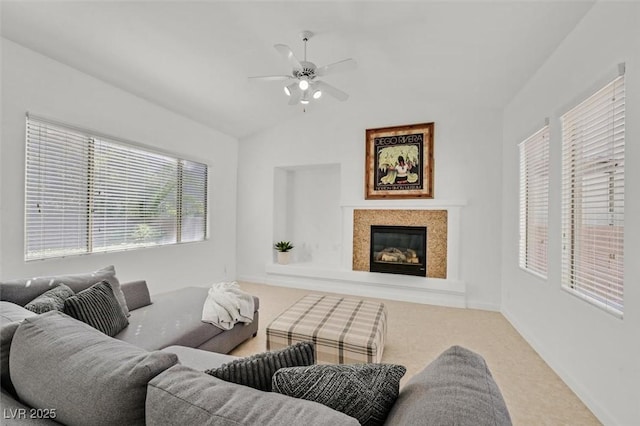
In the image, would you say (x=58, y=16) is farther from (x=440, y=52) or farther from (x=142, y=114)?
(x=440, y=52)

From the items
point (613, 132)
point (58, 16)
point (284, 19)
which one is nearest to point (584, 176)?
point (613, 132)

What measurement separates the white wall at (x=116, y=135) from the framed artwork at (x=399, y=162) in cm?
260

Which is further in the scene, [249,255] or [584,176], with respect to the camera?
[249,255]

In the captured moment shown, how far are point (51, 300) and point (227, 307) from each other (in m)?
1.14

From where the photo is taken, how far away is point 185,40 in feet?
8.73

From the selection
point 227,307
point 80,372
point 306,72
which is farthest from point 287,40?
point 80,372

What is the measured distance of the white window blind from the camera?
171 cm

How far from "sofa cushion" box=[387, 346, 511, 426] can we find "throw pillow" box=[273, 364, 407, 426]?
0.04m

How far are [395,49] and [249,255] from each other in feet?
13.3

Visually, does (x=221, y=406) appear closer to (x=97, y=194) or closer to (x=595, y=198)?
(x=595, y=198)

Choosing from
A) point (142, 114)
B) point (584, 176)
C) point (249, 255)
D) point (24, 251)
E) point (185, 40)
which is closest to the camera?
point (584, 176)

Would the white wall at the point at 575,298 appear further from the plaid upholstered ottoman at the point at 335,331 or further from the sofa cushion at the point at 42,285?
the sofa cushion at the point at 42,285

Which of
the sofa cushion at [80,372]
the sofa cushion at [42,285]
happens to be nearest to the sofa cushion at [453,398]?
the sofa cushion at [80,372]

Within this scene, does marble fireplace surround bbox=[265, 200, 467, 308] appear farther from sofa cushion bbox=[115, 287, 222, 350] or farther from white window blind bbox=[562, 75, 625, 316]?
sofa cushion bbox=[115, 287, 222, 350]
